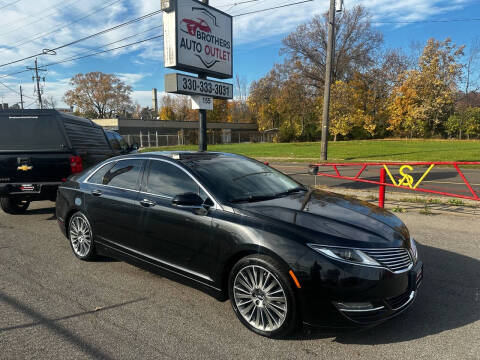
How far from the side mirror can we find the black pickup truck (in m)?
4.33

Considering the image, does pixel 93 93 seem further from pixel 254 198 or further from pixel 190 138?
pixel 254 198

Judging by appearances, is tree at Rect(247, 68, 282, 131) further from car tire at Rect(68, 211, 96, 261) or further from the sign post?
car tire at Rect(68, 211, 96, 261)

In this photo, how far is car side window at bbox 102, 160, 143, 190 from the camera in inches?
165

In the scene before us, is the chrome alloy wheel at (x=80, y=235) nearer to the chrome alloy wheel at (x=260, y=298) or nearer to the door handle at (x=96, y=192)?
the door handle at (x=96, y=192)

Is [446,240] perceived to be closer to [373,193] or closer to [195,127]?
[373,193]

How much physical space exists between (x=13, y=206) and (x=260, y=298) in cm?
696

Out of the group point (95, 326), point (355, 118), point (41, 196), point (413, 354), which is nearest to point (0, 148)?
point (41, 196)

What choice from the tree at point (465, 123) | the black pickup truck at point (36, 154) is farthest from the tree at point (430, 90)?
the black pickup truck at point (36, 154)

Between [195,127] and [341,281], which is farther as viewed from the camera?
[195,127]

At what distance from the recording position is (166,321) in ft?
10.4

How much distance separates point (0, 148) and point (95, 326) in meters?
5.12

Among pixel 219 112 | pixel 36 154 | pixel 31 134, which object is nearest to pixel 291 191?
pixel 36 154

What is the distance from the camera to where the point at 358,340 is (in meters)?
2.86

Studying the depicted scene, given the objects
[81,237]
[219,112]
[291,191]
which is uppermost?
[219,112]
